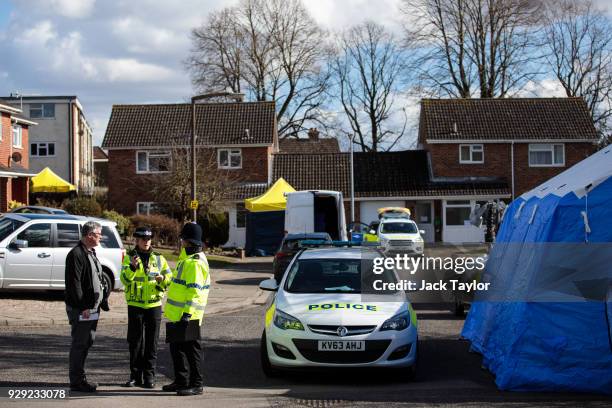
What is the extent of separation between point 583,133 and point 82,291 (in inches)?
1551

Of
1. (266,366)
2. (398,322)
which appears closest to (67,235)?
(266,366)

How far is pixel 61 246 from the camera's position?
672 inches

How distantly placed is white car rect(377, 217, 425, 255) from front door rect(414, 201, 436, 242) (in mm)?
10805

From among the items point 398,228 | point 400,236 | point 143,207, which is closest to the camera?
point 400,236

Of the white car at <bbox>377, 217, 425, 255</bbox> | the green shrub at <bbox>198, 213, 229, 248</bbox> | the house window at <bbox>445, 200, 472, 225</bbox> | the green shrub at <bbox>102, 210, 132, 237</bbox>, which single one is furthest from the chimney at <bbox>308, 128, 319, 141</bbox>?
the white car at <bbox>377, 217, 425, 255</bbox>

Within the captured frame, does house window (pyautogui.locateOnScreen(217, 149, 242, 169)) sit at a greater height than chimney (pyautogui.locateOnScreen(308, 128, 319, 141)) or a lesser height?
lesser

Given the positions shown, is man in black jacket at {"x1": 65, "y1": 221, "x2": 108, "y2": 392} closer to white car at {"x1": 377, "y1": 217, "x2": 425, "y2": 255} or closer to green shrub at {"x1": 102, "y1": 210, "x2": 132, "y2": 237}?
white car at {"x1": 377, "y1": 217, "x2": 425, "y2": 255}

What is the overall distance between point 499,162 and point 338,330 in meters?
36.3

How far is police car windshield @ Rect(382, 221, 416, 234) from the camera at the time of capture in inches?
1271

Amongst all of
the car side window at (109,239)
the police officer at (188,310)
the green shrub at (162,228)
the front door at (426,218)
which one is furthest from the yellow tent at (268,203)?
the police officer at (188,310)

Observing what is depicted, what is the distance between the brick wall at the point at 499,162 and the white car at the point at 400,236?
1189 cm

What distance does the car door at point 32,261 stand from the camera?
54.6 feet

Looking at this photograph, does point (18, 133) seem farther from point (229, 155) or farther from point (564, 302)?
point (564, 302)

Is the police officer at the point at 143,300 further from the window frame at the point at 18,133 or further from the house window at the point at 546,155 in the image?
the house window at the point at 546,155
